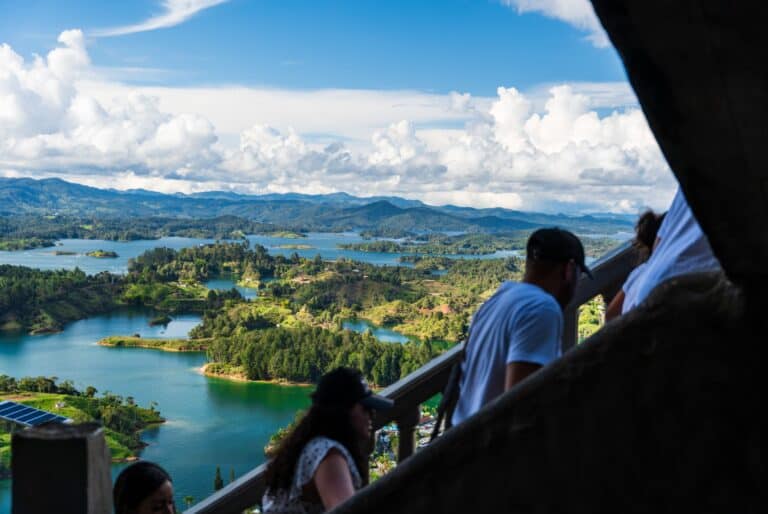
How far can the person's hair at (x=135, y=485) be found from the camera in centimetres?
230

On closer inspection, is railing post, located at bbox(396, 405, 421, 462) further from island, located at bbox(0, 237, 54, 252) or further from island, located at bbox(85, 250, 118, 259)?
island, located at bbox(0, 237, 54, 252)

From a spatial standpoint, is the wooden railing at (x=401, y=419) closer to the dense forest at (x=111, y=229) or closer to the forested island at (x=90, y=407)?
the forested island at (x=90, y=407)

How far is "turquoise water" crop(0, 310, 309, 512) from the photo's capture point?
1005 inches

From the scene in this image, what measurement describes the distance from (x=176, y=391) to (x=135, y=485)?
33.7 m

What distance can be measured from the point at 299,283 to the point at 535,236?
4942 cm

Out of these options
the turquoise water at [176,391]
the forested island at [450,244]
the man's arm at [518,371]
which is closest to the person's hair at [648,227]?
the man's arm at [518,371]

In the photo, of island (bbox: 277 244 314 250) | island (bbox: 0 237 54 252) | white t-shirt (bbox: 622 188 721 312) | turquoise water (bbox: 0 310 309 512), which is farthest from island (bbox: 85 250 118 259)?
white t-shirt (bbox: 622 188 721 312)

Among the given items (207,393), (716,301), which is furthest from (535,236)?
(207,393)

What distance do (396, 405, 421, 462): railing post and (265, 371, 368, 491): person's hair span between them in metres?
0.13

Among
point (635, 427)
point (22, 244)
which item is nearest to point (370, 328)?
point (635, 427)

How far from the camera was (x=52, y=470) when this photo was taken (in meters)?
1.02

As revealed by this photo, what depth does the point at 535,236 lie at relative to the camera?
2.01 m

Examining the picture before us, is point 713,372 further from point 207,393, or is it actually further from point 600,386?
point 207,393

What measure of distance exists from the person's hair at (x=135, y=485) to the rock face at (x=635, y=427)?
1940mm
